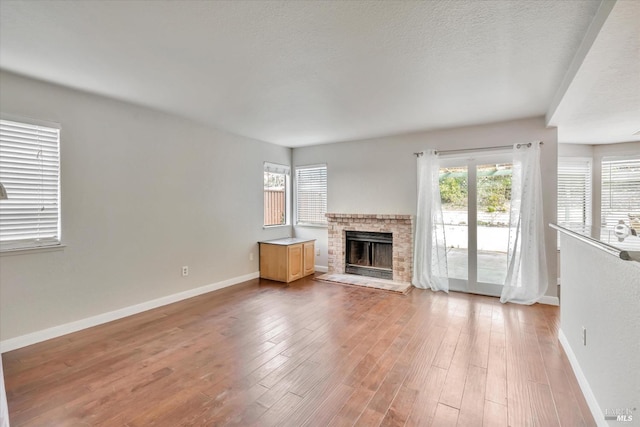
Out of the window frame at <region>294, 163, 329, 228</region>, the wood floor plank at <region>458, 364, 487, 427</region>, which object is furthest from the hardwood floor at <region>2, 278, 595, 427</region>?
the window frame at <region>294, 163, 329, 228</region>

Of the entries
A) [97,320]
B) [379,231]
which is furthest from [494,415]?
[97,320]

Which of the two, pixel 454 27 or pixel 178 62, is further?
pixel 178 62

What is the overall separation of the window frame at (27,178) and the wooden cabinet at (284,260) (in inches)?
116

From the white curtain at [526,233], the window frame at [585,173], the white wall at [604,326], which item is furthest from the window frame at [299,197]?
the window frame at [585,173]

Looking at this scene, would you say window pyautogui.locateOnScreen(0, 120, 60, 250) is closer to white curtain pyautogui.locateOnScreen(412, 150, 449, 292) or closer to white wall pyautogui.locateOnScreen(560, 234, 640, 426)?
white wall pyautogui.locateOnScreen(560, 234, 640, 426)

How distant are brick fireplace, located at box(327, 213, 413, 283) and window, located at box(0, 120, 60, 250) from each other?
3.98 m

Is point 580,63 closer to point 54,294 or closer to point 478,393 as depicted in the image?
point 478,393

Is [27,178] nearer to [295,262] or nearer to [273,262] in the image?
[273,262]

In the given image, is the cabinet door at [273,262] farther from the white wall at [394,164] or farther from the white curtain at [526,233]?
the white curtain at [526,233]

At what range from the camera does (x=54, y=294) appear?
303 cm

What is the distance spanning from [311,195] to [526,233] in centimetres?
373

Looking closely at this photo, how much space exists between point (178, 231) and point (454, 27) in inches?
154

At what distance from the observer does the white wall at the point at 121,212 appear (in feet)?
9.52

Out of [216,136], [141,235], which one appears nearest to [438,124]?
[216,136]
